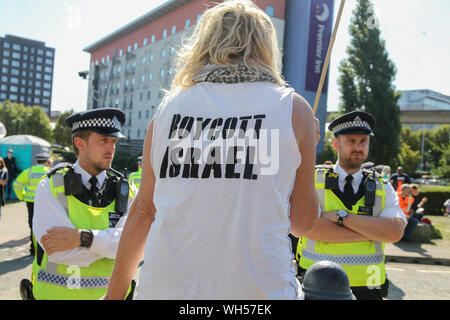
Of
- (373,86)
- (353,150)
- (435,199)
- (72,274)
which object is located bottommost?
(435,199)

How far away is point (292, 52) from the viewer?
113 feet

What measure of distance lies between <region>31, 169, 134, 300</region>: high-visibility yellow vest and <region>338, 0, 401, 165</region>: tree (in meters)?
30.8

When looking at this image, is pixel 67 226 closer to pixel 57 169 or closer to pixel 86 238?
pixel 86 238

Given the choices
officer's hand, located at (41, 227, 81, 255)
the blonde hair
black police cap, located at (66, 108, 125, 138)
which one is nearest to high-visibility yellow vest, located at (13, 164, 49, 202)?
black police cap, located at (66, 108, 125, 138)

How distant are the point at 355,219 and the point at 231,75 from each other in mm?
1902

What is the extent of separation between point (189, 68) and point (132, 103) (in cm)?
5802

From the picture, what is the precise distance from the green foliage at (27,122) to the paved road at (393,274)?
70906mm

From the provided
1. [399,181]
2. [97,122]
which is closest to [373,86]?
[399,181]

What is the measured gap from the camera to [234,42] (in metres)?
1.48

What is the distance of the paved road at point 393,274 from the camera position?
6511 mm
